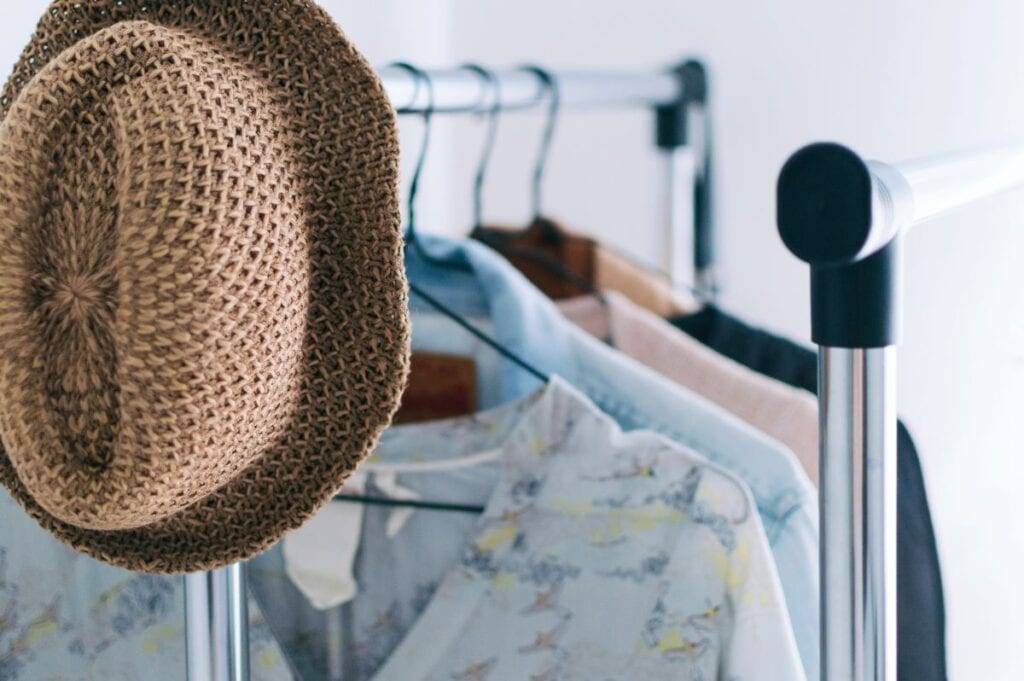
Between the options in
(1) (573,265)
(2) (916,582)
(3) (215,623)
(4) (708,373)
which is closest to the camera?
(3) (215,623)

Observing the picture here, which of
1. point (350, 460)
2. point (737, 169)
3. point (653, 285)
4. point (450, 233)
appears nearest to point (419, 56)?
point (450, 233)

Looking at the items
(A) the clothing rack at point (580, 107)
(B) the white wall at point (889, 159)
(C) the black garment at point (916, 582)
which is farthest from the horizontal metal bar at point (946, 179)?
(B) the white wall at point (889, 159)

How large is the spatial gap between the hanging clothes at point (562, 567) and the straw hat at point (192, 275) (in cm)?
21

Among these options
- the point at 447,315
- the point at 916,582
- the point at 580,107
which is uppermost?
the point at 580,107

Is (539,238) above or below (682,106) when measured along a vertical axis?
below

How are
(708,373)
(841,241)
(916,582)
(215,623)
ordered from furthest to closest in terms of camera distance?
(708,373) < (916,582) < (215,623) < (841,241)

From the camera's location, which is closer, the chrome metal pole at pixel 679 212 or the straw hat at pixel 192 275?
the straw hat at pixel 192 275

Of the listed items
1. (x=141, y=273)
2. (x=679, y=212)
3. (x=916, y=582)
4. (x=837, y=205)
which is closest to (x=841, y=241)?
(x=837, y=205)

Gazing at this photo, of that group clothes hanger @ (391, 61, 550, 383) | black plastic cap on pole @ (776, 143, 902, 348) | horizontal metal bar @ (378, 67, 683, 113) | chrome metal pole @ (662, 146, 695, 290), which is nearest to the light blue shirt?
clothes hanger @ (391, 61, 550, 383)

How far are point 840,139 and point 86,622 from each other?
891 mm

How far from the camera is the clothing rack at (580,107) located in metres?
0.48

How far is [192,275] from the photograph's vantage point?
0.36 m

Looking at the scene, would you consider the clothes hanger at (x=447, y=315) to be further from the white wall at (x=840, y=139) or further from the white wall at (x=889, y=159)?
the white wall at (x=889, y=159)

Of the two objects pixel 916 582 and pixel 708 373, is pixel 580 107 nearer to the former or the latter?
pixel 708 373
